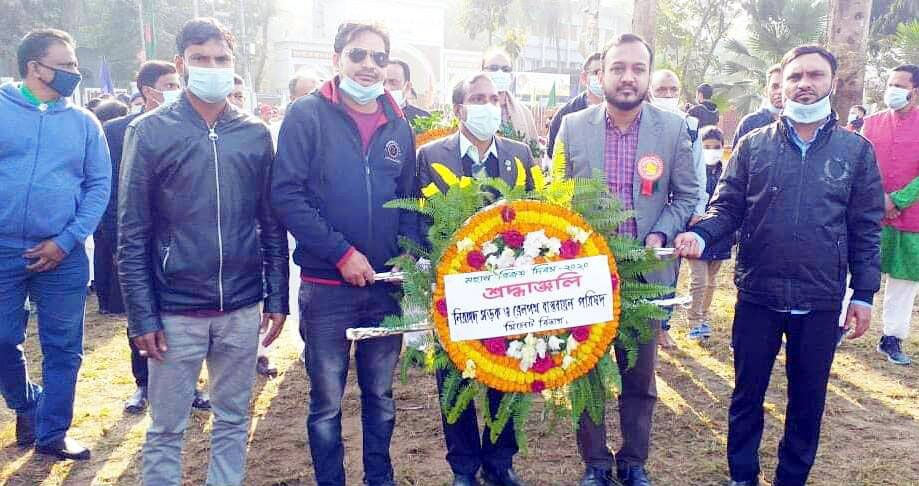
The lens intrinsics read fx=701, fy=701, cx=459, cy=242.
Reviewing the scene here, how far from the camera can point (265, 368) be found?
5.77 metres

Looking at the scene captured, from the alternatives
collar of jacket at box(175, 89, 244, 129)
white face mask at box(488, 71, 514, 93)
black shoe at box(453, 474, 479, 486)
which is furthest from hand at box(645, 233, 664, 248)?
white face mask at box(488, 71, 514, 93)

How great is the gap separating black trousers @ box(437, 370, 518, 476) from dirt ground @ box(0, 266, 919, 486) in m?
0.31

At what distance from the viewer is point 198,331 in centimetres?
322

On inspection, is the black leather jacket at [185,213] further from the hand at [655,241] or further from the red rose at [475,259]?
the hand at [655,241]

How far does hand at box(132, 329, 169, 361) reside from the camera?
308 cm

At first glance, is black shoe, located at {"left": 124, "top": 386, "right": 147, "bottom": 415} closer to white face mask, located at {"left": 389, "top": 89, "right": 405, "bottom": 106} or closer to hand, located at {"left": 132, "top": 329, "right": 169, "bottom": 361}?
hand, located at {"left": 132, "top": 329, "right": 169, "bottom": 361}

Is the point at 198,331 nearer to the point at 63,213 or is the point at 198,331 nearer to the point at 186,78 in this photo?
the point at 186,78

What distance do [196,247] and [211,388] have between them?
72 centimetres

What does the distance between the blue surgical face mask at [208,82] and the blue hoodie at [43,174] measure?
54.2 inches

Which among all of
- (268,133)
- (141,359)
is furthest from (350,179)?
(141,359)

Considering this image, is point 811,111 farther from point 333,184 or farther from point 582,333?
point 333,184

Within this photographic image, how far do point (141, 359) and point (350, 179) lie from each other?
2.64 meters

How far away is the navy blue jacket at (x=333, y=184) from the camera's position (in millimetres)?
3270

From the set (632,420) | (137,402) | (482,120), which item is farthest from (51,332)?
(632,420)
